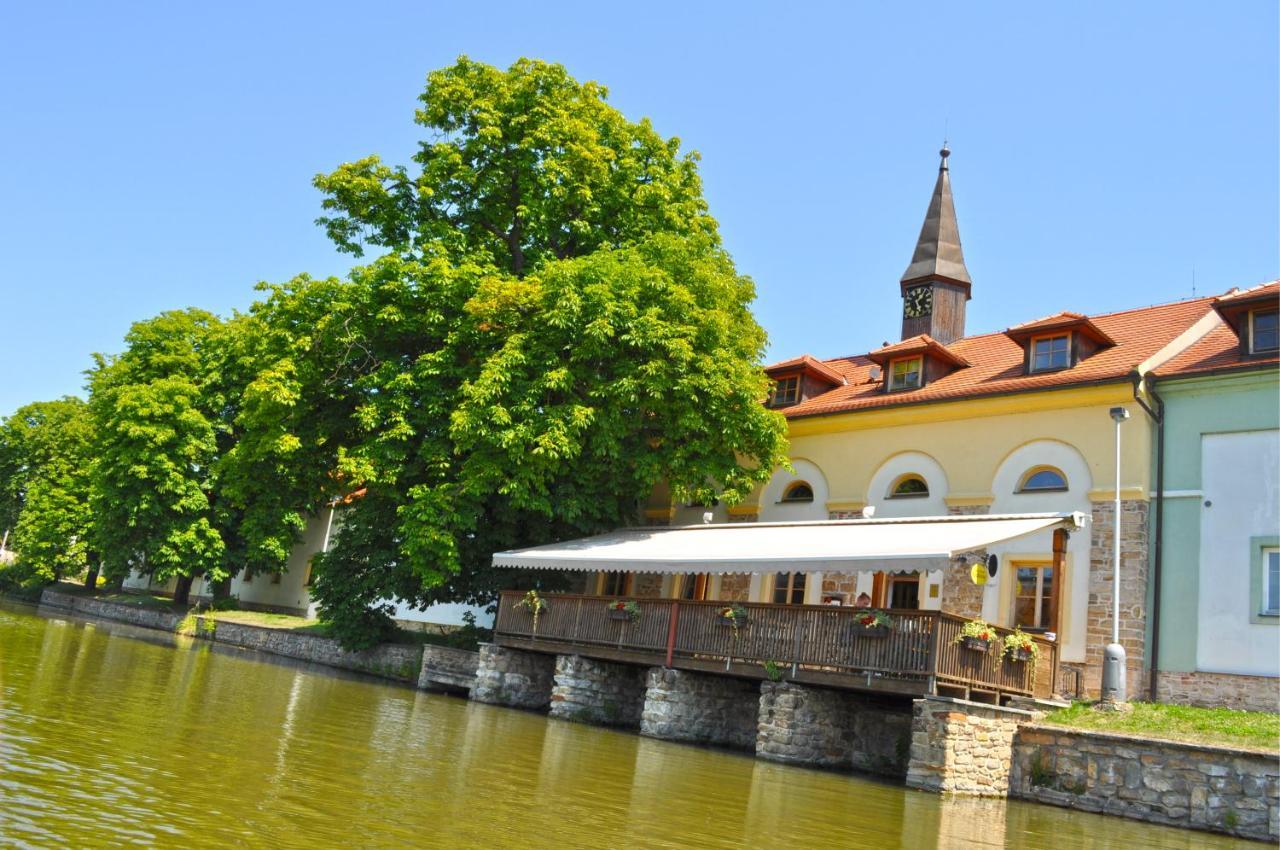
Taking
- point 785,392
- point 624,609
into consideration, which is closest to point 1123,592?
point 624,609

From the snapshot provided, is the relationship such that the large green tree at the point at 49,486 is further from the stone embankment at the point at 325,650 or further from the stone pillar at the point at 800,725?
the stone pillar at the point at 800,725

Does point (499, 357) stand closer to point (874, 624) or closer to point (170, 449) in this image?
point (874, 624)

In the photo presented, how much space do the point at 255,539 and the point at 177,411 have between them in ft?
28.1

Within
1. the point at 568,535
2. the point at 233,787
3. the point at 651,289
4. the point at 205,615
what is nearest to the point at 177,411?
the point at 205,615

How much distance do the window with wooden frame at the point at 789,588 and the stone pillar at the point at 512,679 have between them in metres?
4.93

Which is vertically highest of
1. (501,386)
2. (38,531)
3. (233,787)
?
(501,386)

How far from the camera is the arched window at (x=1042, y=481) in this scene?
707 inches

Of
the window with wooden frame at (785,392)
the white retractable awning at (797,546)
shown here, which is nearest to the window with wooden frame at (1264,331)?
the white retractable awning at (797,546)

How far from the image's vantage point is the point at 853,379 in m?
23.8

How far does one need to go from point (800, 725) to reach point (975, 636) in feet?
8.89

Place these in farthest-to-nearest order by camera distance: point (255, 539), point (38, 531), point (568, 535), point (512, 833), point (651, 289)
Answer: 1. point (38, 531)
2. point (255, 539)
3. point (568, 535)
4. point (651, 289)
5. point (512, 833)

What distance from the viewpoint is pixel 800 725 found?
14312 millimetres

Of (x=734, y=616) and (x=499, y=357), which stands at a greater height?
(x=499, y=357)

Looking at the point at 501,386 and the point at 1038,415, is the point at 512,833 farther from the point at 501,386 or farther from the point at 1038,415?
the point at 1038,415
